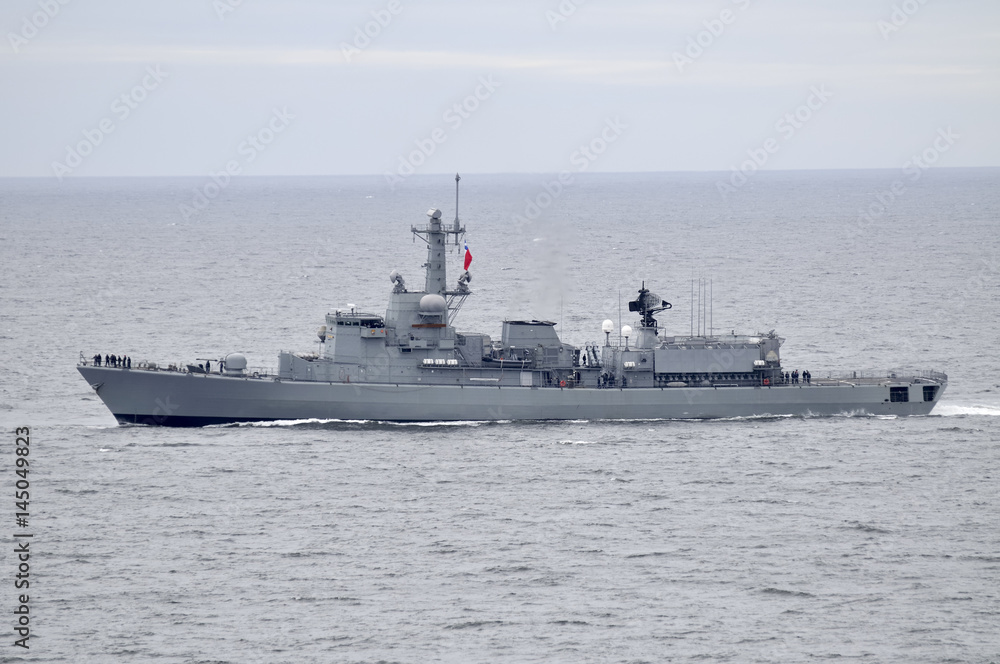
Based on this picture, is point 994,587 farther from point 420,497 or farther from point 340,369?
point 340,369

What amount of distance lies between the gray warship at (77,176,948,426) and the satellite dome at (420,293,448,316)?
0.13ft

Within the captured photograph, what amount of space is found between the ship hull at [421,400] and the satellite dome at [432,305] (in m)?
2.98

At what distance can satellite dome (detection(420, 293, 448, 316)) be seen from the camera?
5347 centimetres

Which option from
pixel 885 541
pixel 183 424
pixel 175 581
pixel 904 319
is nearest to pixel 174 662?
pixel 175 581

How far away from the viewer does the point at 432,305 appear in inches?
2105

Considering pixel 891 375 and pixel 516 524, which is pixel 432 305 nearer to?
pixel 516 524

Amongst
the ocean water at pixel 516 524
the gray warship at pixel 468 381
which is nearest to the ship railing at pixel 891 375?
the gray warship at pixel 468 381

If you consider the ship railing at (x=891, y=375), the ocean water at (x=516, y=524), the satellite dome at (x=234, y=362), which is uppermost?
the satellite dome at (x=234, y=362)

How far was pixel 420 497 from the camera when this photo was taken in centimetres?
4300

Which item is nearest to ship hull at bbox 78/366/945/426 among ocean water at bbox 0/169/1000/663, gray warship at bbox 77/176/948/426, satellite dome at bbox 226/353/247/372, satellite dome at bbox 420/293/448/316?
gray warship at bbox 77/176/948/426

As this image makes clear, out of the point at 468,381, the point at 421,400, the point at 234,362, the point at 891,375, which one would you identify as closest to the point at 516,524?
the point at 421,400

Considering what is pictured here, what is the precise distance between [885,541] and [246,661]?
18.5 metres

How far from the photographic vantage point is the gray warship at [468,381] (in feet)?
173

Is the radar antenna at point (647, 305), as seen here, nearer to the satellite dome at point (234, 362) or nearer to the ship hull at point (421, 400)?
the ship hull at point (421, 400)
